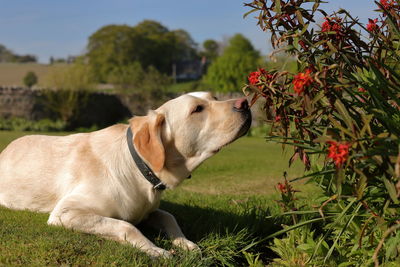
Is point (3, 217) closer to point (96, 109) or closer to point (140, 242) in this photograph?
point (140, 242)

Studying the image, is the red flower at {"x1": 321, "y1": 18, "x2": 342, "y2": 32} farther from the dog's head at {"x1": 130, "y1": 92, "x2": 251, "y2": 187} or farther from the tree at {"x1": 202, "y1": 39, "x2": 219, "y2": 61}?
the tree at {"x1": 202, "y1": 39, "x2": 219, "y2": 61}

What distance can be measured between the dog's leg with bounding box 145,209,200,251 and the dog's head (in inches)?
18.3

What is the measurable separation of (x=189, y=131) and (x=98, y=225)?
1.02 metres

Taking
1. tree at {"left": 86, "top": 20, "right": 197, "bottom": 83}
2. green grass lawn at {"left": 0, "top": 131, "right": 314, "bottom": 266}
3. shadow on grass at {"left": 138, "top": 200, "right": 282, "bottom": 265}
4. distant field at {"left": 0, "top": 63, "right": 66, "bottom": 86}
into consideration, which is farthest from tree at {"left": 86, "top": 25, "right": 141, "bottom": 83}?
shadow on grass at {"left": 138, "top": 200, "right": 282, "bottom": 265}

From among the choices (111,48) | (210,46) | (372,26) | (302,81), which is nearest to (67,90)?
(372,26)

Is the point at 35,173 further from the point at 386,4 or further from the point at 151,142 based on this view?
the point at 386,4

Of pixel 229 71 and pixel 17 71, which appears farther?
pixel 17 71

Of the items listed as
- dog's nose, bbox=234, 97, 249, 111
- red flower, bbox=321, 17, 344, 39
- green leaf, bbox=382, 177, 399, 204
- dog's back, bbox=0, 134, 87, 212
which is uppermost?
red flower, bbox=321, 17, 344, 39

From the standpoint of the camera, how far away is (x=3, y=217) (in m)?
4.01

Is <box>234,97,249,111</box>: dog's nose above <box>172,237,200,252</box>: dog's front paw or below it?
above

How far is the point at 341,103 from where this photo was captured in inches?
104

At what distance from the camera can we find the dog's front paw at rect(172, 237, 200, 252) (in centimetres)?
369

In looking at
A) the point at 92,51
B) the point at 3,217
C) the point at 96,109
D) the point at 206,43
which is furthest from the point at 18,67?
the point at 3,217

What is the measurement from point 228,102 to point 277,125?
661 millimetres
